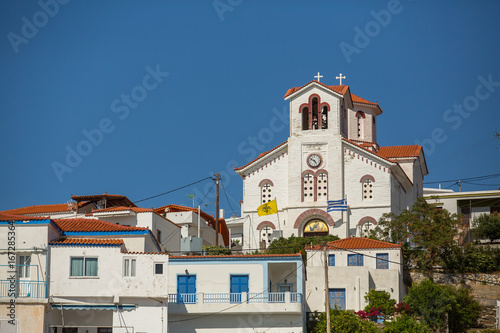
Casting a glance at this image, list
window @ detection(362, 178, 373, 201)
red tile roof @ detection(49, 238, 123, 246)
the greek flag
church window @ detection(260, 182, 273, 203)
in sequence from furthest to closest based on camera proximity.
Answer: church window @ detection(260, 182, 273, 203)
window @ detection(362, 178, 373, 201)
the greek flag
red tile roof @ detection(49, 238, 123, 246)

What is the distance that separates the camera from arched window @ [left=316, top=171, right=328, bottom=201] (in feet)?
249

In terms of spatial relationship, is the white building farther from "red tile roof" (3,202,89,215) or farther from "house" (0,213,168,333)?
"red tile roof" (3,202,89,215)

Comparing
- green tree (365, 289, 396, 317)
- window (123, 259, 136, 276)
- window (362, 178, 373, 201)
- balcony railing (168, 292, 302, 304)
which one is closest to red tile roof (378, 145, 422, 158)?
window (362, 178, 373, 201)

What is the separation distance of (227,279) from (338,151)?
25.5 meters

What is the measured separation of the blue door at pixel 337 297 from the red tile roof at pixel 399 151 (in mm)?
29754

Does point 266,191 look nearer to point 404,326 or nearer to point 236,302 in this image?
point 236,302

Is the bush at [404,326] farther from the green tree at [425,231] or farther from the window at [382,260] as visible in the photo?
the green tree at [425,231]

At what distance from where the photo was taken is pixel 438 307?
55.2 m

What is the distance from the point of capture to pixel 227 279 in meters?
53.6

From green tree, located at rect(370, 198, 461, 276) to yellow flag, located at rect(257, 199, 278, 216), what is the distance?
9617mm

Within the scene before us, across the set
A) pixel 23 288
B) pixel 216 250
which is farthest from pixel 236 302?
pixel 216 250

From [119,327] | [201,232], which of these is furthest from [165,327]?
[201,232]

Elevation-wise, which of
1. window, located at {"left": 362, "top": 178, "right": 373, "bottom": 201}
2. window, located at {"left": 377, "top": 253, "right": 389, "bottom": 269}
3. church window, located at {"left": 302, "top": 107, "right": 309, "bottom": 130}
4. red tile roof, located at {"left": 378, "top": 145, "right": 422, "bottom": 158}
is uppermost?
church window, located at {"left": 302, "top": 107, "right": 309, "bottom": 130}

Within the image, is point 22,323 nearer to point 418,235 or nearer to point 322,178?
point 418,235
